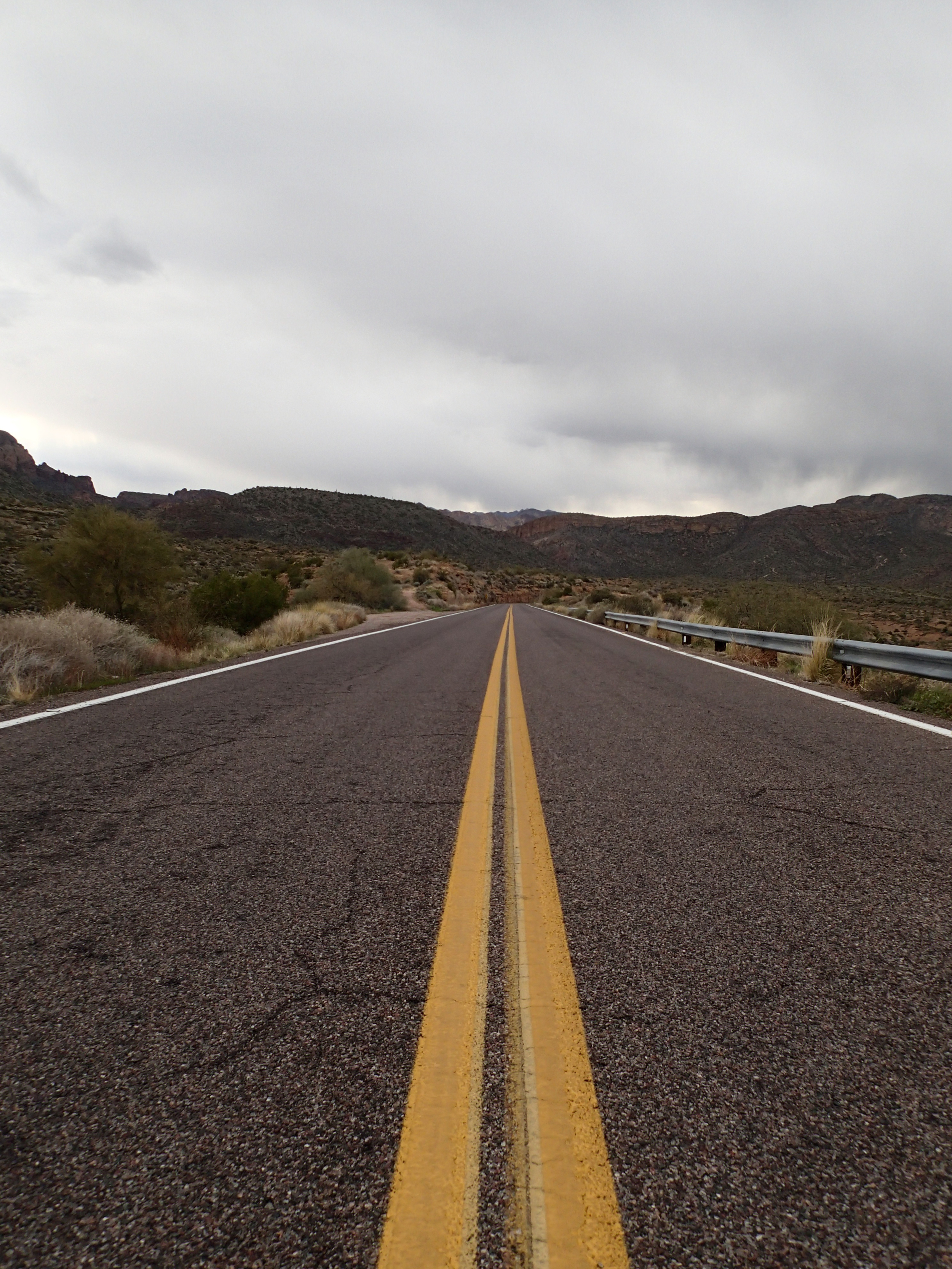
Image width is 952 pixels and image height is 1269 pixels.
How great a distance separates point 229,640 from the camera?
15.4 m

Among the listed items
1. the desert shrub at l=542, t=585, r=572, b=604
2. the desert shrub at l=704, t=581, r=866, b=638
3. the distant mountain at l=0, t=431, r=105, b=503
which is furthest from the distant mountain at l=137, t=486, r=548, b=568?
the desert shrub at l=704, t=581, r=866, b=638

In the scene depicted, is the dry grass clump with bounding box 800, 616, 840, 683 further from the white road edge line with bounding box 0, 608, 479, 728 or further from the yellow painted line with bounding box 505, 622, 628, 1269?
the white road edge line with bounding box 0, 608, 479, 728

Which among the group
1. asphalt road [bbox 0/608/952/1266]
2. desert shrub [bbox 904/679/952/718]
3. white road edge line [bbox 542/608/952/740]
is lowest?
asphalt road [bbox 0/608/952/1266]

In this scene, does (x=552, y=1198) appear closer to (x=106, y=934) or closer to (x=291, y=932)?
(x=291, y=932)

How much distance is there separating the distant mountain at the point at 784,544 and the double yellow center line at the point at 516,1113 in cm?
8591

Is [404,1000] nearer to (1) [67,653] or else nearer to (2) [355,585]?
(1) [67,653]

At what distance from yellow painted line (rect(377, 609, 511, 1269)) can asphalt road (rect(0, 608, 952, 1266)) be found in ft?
0.11

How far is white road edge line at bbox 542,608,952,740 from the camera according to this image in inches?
216

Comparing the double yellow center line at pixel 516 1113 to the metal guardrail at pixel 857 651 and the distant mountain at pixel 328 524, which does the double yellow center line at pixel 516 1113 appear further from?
the distant mountain at pixel 328 524

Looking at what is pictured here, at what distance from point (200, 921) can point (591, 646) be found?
40.2 feet

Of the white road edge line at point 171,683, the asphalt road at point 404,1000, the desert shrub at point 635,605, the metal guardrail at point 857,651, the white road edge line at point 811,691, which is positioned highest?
the desert shrub at point 635,605

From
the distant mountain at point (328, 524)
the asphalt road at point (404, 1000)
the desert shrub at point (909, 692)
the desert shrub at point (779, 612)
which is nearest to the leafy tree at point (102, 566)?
the asphalt road at point (404, 1000)

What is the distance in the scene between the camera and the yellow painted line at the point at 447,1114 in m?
1.15

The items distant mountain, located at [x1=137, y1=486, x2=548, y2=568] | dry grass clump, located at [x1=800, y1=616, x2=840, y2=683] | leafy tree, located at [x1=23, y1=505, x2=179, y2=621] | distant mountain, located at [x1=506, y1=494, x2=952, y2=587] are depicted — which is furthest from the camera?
distant mountain, located at [x1=506, y1=494, x2=952, y2=587]
